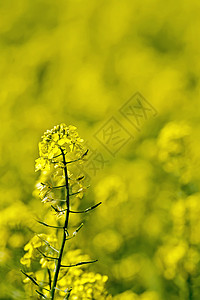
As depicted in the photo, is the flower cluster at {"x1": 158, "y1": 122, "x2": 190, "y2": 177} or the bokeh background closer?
the bokeh background

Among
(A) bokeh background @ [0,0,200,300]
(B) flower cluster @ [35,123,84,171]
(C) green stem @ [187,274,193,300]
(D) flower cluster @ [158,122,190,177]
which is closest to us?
(B) flower cluster @ [35,123,84,171]

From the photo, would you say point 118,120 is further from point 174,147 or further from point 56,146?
point 56,146

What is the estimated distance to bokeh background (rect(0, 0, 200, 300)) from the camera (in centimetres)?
238

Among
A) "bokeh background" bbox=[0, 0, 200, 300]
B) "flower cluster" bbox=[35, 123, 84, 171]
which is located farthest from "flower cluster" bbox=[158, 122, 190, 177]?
"flower cluster" bbox=[35, 123, 84, 171]

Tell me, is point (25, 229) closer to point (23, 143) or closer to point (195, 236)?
point (195, 236)

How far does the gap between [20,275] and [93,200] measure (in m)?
0.56

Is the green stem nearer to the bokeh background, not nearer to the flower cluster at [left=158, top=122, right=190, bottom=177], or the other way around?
the bokeh background

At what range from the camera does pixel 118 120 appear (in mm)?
3318

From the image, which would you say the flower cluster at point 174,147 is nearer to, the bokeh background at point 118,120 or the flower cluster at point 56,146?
A: the bokeh background at point 118,120

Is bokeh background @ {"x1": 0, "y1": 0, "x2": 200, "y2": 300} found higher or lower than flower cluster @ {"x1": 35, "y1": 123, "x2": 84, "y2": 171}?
higher

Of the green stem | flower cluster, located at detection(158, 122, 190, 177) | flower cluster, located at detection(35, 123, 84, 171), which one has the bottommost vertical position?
the green stem

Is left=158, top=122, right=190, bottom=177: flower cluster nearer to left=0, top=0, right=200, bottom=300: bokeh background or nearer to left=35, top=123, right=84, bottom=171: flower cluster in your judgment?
left=0, top=0, right=200, bottom=300: bokeh background

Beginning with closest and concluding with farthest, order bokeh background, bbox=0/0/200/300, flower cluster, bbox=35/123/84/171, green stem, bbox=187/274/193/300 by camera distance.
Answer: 1. flower cluster, bbox=35/123/84/171
2. green stem, bbox=187/274/193/300
3. bokeh background, bbox=0/0/200/300

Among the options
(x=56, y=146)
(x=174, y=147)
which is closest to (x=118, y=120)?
(x=174, y=147)
